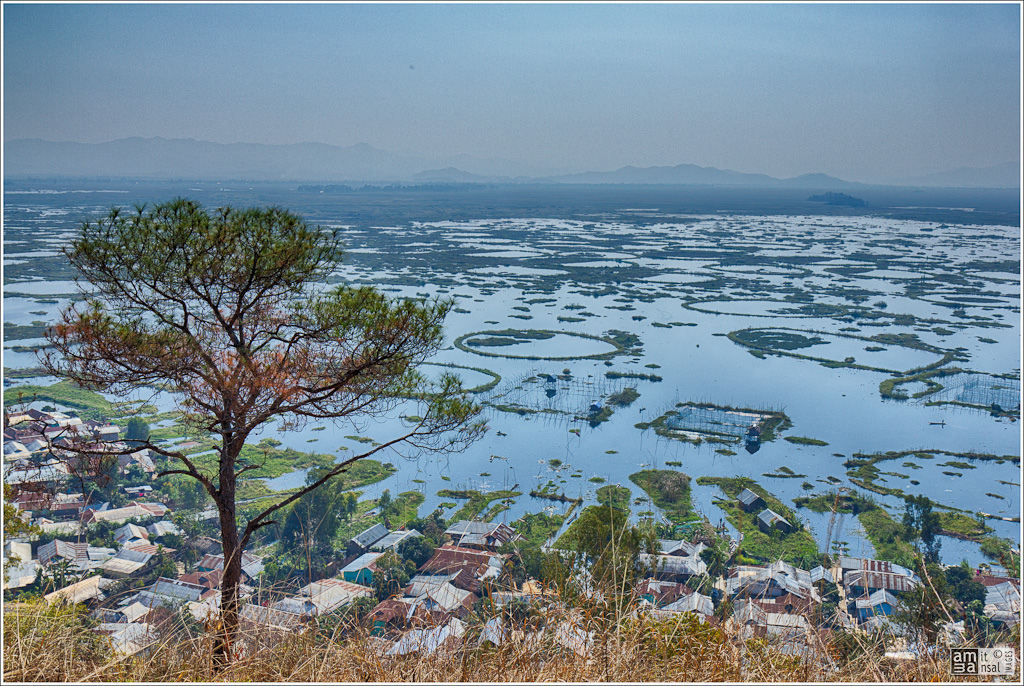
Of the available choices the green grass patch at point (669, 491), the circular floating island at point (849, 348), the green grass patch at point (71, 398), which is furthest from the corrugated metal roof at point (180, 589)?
the circular floating island at point (849, 348)

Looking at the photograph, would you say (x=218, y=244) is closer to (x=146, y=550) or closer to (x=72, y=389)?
(x=146, y=550)

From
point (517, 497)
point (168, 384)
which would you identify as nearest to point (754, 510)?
point (517, 497)

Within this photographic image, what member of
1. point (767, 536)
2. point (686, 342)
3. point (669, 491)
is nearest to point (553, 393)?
point (669, 491)

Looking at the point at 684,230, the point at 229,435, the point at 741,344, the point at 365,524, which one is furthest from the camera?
the point at 684,230

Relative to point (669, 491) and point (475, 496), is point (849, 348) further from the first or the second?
point (475, 496)

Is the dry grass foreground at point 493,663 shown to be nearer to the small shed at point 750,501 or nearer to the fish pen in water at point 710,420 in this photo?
the small shed at point 750,501

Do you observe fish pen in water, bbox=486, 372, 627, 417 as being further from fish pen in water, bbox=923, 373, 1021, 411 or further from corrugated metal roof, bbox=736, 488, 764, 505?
fish pen in water, bbox=923, 373, 1021, 411
